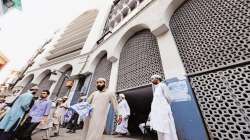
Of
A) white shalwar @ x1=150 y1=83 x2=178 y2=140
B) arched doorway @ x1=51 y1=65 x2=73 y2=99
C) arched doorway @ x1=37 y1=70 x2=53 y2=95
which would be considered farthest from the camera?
arched doorway @ x1=37 y1=70 x2=53 y2=95

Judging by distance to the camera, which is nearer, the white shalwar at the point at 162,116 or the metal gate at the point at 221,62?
the metal gate at the point at 221,62

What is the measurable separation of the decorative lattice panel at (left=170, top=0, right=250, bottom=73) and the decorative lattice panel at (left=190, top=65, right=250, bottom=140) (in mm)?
323

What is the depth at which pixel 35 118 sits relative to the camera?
147 inches

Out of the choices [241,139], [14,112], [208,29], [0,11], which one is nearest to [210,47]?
[208,29]

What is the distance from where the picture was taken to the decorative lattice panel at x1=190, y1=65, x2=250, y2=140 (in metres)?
2.88

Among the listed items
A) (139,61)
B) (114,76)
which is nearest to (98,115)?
(139,61)

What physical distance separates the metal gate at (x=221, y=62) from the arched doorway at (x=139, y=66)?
3.97 ft

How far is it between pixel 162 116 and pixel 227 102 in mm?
1393

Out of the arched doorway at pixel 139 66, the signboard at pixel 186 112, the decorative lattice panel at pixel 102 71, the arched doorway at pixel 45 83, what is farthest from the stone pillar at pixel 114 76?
the arched doorway at pixel 45 83

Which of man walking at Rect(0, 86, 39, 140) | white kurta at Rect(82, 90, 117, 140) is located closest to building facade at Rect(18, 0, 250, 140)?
white kurta at Rect(82, 90, 117, 140)

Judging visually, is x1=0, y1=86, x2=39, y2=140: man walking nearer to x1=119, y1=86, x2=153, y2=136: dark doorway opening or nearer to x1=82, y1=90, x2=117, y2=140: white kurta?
x1=82, y1=90, x2=117, y2=140: white kurta

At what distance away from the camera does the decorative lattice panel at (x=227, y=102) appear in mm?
2885

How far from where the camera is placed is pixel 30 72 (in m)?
16.5

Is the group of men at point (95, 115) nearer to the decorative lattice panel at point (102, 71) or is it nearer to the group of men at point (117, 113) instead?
the group of men at point (117, 113)
